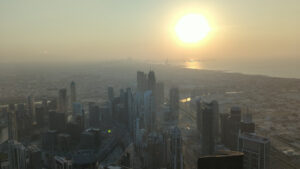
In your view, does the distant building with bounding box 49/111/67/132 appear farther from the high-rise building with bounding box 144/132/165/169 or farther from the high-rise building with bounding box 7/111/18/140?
the high-rise building with bounding box 144/132/165/169

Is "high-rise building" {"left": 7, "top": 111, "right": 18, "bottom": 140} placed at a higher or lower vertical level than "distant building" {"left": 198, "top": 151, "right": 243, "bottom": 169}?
lower

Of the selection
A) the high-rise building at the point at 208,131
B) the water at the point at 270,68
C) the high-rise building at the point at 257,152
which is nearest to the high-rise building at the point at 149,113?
the high-rise building at the point at 208,131

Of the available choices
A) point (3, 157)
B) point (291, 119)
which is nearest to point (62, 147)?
point (3, 157)

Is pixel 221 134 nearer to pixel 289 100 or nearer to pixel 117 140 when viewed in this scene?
pixel 117 140

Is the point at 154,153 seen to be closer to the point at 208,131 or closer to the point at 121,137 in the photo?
the point at 208,131

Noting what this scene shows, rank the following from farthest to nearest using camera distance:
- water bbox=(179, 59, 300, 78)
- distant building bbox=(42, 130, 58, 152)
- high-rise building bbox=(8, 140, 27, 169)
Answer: water bbox=(179, 59, 300, 78) → distant building bbox=(42, 130, 58, 152) → high-rise building bbox=(8, 140, 27, 169)

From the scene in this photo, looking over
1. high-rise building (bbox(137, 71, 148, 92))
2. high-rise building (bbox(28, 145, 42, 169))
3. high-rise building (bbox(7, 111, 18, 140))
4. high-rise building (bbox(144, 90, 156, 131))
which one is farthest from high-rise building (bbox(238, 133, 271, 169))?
high-rise building (bbox(137, 71, 148, 92))

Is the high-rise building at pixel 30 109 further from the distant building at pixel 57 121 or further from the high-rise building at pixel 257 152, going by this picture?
the high-rise building at pixel 257 152

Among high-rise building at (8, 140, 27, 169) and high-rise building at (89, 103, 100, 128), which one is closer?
high-rise building at (8, 140, 27, 169)
